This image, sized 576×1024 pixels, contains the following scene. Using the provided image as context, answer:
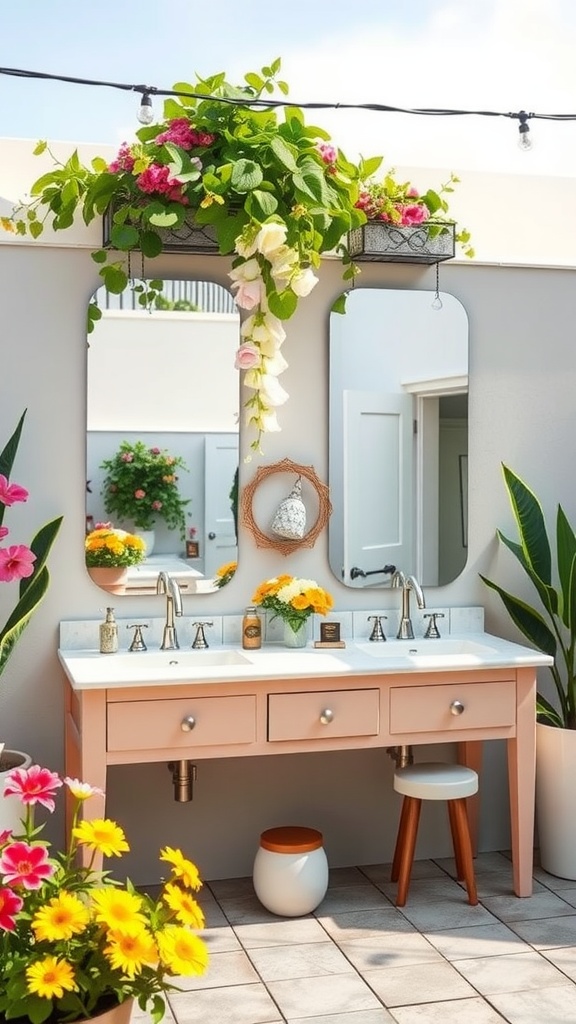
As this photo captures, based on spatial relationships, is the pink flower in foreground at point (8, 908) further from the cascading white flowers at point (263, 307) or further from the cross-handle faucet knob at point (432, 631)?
the cross-handle faucet knob at point (432, 631)

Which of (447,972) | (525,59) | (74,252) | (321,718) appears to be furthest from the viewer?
(525,59)

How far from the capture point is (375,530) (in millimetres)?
4152

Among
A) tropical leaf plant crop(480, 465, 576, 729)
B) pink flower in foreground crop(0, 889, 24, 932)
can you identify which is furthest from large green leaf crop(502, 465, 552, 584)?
pink flower in foreground crop(0, 889, 24, 932)

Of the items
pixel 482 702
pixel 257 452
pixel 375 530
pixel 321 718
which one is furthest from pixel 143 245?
pixel 482 702

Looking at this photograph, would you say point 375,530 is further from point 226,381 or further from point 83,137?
point 83,137

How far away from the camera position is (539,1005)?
307 cm

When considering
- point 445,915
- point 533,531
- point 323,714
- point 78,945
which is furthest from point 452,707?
point 78,945

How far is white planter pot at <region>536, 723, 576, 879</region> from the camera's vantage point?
3986mm

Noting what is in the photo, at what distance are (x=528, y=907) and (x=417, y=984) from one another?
735 millimetres

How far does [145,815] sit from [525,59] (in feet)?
11.0

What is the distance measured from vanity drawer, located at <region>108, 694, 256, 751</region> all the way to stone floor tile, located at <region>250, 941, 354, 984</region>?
0.64m

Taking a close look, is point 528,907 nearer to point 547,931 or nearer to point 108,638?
point 547,931

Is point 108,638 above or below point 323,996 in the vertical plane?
above

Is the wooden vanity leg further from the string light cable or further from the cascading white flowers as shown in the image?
the string light cable
